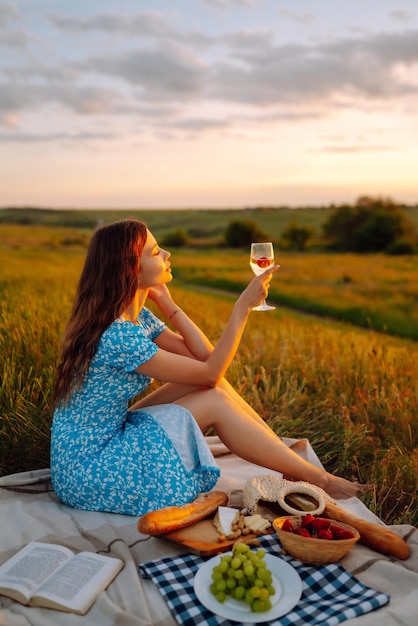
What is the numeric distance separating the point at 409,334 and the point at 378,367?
953 centimetres

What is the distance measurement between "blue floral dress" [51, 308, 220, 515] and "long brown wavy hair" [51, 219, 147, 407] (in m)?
0.07

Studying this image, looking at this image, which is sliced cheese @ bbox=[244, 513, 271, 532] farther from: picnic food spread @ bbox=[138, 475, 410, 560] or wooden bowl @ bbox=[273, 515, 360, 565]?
wooden bowl @ bbox=[273, 515, 360, 565]

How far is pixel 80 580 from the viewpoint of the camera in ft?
9.66

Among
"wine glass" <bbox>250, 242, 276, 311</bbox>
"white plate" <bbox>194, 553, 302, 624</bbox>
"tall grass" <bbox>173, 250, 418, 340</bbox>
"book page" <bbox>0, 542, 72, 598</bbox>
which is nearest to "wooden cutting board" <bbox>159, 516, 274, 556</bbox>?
"white plate" <bbox>194, 553, 302, 624</bbox>

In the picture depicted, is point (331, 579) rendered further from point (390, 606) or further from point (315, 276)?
point (315, 276)

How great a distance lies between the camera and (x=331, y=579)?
9.95 ft

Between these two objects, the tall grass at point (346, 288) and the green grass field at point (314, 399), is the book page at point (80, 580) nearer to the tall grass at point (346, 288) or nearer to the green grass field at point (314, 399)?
the green grass field at point (314, 399)

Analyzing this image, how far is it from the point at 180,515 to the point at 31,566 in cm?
80

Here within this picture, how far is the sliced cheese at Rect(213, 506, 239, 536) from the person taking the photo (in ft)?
11.2

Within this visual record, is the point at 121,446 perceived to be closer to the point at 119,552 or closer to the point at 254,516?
the point at 119,552

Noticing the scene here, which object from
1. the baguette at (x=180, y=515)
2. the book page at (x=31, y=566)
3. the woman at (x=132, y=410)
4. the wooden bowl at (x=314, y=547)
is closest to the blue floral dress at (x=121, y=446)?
the woman at (x=132, y=410)

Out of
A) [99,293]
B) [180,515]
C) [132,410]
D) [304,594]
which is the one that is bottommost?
[304,594]

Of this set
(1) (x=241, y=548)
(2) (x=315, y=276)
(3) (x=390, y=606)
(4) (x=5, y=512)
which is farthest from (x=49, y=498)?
(2) (x=315, y=276)

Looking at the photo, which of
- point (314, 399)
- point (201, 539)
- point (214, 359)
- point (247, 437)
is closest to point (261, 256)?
point (214, 359)
